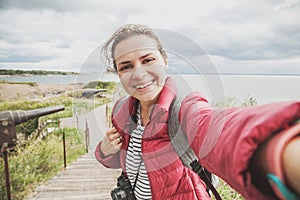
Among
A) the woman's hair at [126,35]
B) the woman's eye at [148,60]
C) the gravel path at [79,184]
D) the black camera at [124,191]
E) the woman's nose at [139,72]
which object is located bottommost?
the gravel path at [79,184]

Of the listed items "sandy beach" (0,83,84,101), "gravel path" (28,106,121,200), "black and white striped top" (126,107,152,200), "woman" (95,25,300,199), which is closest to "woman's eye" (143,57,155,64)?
"woman" (95,25,300,199)

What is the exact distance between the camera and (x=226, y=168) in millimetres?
198

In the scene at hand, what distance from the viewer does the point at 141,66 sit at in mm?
389

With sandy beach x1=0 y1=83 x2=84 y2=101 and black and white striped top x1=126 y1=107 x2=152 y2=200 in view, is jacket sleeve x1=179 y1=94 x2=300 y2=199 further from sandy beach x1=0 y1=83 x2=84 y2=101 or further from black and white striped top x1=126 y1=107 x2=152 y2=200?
sandy beach x1=0 y1=83 x2=84 y2=101

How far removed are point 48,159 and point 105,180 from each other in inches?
18.5

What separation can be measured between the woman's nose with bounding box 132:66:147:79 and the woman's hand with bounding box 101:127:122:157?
0.13 meters

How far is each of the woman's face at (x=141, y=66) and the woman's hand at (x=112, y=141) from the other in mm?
100

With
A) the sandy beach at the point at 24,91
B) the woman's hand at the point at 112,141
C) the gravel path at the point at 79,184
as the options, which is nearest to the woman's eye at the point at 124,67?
the woman's hand at the point at 112,141

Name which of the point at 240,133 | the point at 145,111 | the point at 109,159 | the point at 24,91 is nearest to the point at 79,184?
the point at 24,91

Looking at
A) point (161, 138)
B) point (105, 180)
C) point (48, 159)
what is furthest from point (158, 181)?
point (48, 159)

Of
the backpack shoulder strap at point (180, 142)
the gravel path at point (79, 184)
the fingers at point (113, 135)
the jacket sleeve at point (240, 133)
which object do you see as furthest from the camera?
the gravel path at point (79, 184)

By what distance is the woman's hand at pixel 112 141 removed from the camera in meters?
0.48

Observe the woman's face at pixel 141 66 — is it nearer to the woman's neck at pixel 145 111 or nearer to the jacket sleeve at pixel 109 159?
the woman's neck at pixel 145 111

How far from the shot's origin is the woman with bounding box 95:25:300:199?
0.73 ft
